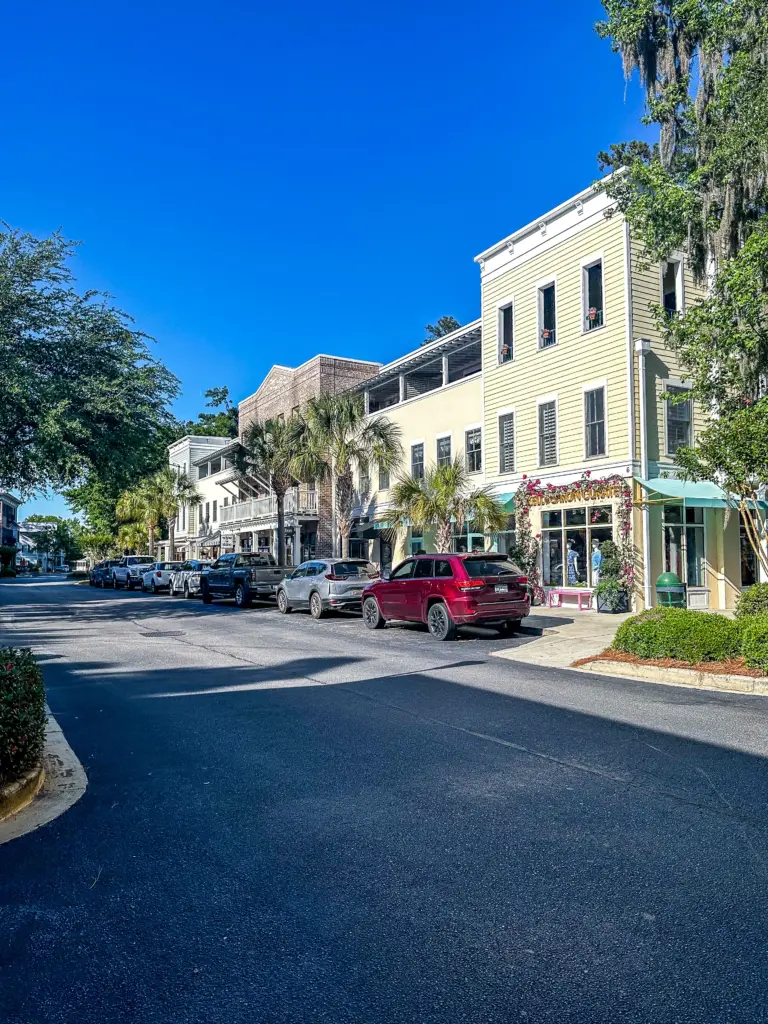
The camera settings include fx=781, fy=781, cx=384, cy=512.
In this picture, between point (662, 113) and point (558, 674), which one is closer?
point (558, 674)

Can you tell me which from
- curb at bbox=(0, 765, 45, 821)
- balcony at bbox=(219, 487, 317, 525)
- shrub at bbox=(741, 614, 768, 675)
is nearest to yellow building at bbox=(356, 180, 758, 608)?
shrub at bbox=(741, 614, 768, 675)

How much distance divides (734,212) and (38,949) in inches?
612

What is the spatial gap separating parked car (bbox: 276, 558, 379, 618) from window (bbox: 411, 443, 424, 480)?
8035mm

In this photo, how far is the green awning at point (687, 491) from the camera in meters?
19.5

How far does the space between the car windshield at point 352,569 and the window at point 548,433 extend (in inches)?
249

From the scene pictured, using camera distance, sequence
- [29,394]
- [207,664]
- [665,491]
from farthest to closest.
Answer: [29,394]
[665,491]
[207,664]

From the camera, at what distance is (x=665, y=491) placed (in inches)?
776

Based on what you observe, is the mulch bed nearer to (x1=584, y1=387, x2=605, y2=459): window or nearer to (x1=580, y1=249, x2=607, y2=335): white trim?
(x1=584, y1=387, x2=605, y2=459): window

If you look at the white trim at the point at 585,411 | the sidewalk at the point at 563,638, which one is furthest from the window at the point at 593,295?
the sidewalk at the point at 563,638

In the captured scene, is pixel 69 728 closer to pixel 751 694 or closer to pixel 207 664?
pixel 207 664

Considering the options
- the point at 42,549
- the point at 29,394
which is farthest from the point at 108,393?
the point at 42,549

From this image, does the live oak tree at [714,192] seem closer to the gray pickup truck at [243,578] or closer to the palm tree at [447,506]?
the palm tree at [447,506]

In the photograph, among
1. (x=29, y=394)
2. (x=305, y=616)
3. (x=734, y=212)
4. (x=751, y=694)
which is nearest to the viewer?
(x=751, y=694)

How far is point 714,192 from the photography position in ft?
48.7
